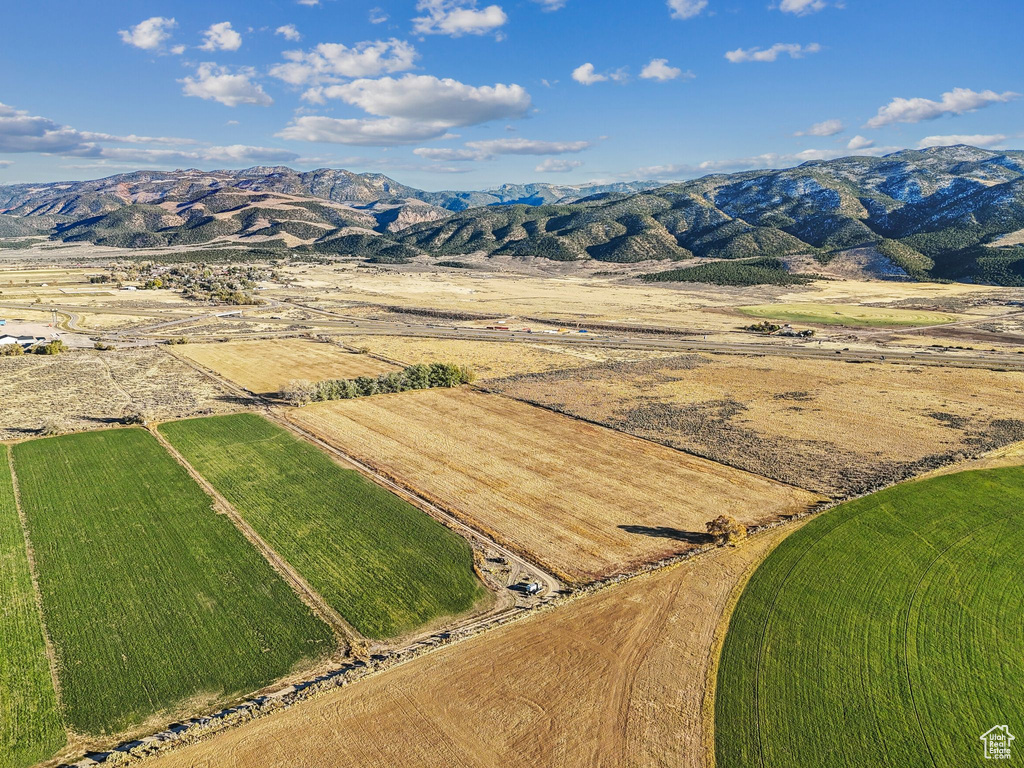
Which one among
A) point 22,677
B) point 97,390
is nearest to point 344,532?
point 22,677

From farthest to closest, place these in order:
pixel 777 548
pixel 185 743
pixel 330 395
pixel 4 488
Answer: pixel 330 395 → pixel 4 488 → pixel 777 548 → pixel 185 743

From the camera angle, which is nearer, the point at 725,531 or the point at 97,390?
the point at 725,531

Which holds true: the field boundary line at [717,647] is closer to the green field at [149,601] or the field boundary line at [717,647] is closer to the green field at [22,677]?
the green field at [149,601]

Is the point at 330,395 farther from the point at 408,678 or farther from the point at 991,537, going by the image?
the point at 991,537

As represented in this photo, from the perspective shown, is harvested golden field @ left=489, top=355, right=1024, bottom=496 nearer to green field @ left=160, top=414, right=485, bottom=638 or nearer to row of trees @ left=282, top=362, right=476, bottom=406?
row of trees @ left=282, top=362, right=476, bottom=406

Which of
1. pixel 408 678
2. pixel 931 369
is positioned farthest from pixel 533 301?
pixel 408 678

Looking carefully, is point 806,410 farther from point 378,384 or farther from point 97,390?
point 97,390
